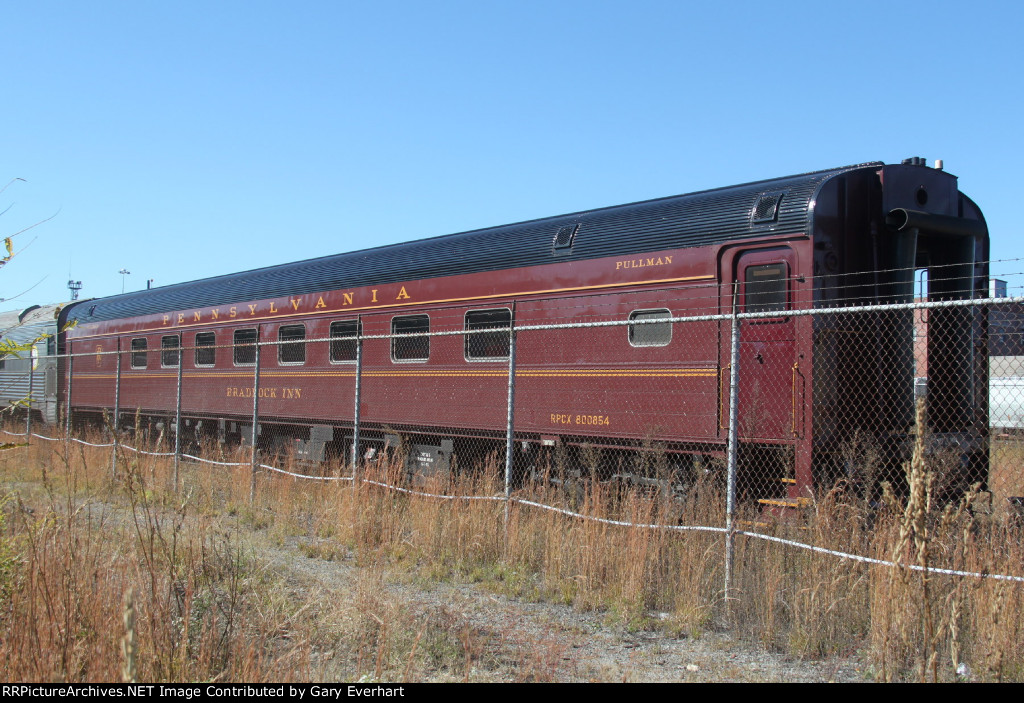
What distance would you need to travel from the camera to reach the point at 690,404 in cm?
787

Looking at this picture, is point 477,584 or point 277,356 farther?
point 277,356

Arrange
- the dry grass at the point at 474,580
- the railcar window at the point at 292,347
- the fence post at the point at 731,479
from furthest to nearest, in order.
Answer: the railcar window at the point at 292,347 < the fence post at the point at 731,479 < the dry grass at the point at 474,580

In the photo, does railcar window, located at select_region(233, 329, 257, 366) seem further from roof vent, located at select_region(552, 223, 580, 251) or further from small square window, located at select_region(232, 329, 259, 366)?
roof vent, located at select_region(552, 223, 580, 251)

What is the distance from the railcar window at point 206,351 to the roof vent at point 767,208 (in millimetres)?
11065

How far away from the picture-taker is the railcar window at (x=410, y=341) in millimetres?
10844

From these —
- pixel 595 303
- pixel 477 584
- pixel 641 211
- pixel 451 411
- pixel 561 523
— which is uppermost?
pixel 641 211

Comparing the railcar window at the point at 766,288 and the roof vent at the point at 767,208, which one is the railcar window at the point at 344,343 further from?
the roof vent at the point at 767,208

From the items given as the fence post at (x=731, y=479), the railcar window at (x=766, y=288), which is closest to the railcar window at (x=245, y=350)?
the railcar window at (x=766, y=288)

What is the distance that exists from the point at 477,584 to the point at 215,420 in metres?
10.8

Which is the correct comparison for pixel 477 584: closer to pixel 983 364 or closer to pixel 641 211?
pixel 641 211

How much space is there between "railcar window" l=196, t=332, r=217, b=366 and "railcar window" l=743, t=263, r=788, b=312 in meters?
11.0
